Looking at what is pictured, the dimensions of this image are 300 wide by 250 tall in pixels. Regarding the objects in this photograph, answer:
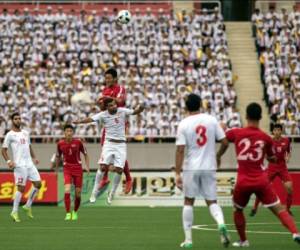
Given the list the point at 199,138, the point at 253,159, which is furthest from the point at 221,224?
the point at 199,138

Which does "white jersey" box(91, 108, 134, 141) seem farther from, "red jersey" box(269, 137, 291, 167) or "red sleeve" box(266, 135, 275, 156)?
"red sleeve" box(266, 135, 275, 156)

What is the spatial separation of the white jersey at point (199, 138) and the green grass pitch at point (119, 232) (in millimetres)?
1489

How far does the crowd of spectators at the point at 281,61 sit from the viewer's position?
138 feet

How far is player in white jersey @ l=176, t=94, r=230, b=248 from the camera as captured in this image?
16.0m

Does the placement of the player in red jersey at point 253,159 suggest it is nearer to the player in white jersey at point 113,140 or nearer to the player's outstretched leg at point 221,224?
the player's outstretched leg at point 221,224

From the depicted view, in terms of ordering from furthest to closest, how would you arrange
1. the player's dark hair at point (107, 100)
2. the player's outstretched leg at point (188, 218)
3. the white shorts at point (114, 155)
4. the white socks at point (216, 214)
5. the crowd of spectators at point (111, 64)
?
the crowd of spectators at point (111, 64), the white shorts at point (114, 155), the player's dark hair at point (107, 100), the player's outstretched leg at point (188, 218), the white socks at point (216, 214)

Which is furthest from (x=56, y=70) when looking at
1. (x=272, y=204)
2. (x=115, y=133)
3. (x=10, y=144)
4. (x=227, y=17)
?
(x=272, y=204)

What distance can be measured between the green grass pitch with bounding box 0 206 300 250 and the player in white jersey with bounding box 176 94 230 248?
849 millimetres

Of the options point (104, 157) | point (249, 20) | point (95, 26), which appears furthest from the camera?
point (249, 20)

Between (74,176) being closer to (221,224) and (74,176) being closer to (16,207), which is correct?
(16,207)

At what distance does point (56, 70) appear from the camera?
43625mm

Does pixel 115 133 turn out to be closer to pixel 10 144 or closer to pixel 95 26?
pixel 10 144

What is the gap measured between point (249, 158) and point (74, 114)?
25.3 m

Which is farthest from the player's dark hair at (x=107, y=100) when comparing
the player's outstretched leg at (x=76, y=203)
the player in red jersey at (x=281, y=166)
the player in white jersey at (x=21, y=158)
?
the player in red jersey at (x=281, y=166)
